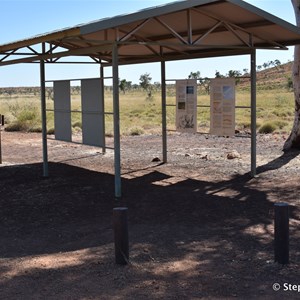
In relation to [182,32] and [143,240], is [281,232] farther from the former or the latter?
[182,32]

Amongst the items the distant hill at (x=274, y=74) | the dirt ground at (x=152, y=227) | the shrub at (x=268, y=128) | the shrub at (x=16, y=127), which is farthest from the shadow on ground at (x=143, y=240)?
the distant hill at (x=274, y=74)

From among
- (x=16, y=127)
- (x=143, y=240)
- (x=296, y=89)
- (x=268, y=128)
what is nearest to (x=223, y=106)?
(x=296, y=89)

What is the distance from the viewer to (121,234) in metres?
5.51

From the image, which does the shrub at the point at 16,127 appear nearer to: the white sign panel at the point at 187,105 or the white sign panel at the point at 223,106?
the white sign panel at the point at 187,105

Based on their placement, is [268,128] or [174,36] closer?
[174,36]

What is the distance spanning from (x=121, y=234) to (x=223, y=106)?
6.90m

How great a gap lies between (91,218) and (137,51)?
6.67 m

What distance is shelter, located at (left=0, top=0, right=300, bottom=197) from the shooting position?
8.77 metres

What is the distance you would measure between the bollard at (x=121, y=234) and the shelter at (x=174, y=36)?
3.81 metres

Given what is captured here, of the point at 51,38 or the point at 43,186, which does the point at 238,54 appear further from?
the point at 43,186

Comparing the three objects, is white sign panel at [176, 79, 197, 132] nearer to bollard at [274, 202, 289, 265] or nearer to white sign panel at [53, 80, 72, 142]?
white sign panel at [53, 80, 72, 142]

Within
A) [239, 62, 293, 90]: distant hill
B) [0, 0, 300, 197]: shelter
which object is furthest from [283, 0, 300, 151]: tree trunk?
[239, 62, 293, 90]: distant hill

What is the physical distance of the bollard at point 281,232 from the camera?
5.32m

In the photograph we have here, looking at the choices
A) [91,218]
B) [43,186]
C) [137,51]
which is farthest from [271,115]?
[91,218]
